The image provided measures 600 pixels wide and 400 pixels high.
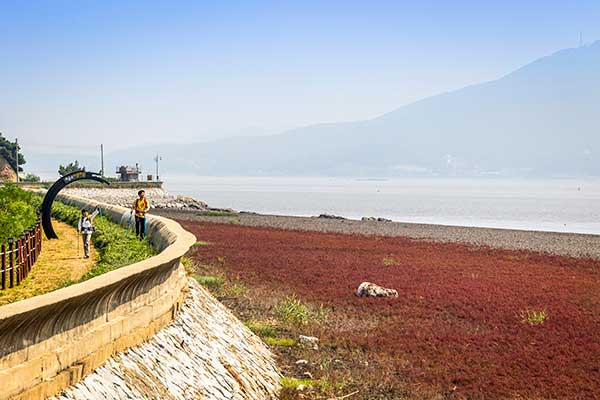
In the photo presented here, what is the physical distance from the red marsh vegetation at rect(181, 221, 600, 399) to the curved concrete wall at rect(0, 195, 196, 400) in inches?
294

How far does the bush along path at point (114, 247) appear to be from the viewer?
18342 mm

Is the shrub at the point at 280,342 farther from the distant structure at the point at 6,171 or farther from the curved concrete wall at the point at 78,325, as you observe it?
the distant structure at the point at 6,171

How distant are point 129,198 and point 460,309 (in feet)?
251

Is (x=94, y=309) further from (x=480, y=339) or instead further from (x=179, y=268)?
(x=480, y=339)

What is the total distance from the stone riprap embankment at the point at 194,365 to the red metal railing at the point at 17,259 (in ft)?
15.4

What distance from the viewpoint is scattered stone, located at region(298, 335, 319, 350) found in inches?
789

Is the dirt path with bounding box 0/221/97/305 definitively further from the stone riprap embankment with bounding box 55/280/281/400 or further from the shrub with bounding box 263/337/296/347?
the shrub with bounding box 263/337/296/347

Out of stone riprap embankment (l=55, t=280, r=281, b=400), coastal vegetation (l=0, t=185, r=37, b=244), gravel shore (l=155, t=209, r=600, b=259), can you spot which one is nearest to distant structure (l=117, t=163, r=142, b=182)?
gravel shore (l=155, t=209, r=600, b=259)

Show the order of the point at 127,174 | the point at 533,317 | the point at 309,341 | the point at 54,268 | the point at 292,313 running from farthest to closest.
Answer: the point at 127,174 < the point at 533,317 < the point at 292,313 < the point at 54,268 < the point at 309,341

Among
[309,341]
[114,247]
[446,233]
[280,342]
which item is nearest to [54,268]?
[114,247]

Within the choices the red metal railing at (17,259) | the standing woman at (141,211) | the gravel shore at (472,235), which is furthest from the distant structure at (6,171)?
the red metal railing at (17,259)

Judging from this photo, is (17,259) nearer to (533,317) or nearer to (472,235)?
(533,317)

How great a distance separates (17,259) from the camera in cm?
1952

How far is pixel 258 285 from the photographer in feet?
98.9
